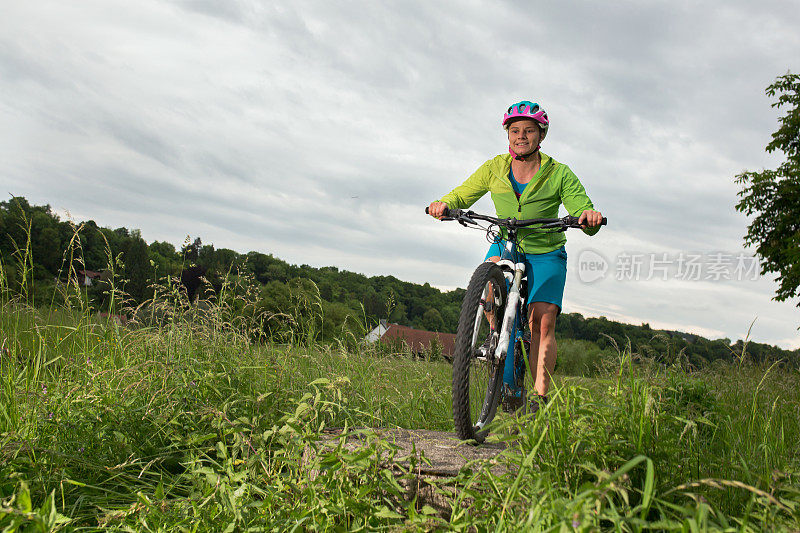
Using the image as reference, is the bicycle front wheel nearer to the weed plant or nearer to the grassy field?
the grassy field

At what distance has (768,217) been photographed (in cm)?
2206

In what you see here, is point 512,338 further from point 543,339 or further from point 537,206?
point 537,206

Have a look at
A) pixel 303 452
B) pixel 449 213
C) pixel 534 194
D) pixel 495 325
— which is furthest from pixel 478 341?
pixel 534 194

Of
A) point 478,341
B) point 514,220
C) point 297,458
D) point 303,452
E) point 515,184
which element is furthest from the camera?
point 515,184

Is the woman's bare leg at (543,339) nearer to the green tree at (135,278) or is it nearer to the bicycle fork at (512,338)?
the bicycle fork at (512,338)

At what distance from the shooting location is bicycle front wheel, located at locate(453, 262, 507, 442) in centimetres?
315

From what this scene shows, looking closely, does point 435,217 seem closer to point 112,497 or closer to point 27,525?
point 112,497

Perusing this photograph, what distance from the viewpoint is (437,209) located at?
12.7 ft

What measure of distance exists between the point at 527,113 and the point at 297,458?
112 inches

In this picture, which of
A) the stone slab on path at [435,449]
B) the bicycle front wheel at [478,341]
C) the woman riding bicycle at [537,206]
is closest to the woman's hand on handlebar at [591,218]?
the woman riding bicycle at [537,206]

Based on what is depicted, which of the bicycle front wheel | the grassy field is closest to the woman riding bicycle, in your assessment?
the bicycle front wheel

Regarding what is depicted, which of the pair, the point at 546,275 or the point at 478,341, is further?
the point at 546,275

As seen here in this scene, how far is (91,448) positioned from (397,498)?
6.20 ft

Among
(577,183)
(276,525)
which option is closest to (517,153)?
(577,183)
